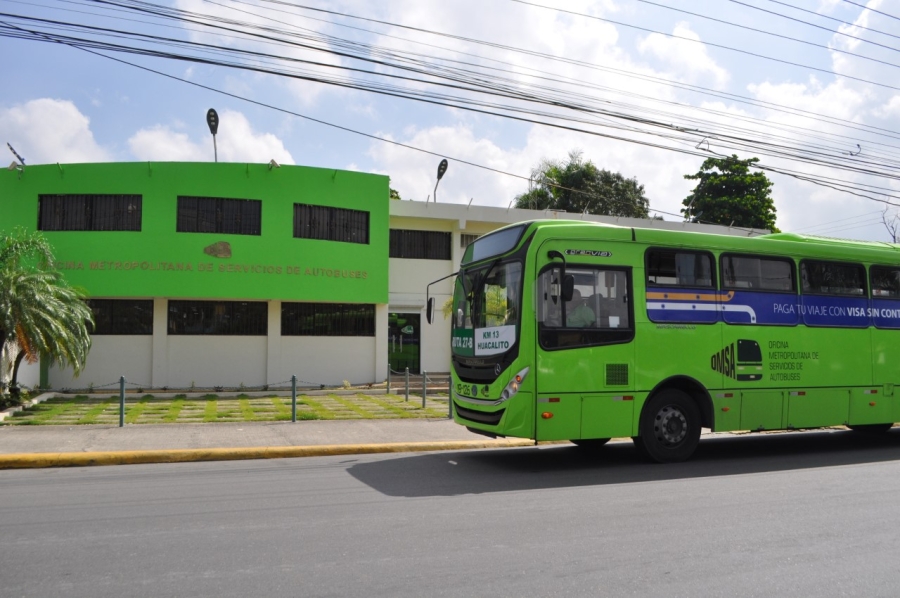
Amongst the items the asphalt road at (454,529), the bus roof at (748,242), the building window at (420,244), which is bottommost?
the asphalt road at (454,529)

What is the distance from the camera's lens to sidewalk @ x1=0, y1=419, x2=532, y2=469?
440 inches

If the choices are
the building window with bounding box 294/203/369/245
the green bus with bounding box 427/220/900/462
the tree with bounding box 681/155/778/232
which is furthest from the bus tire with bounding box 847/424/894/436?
the tree with bounding box 681/155/778/232

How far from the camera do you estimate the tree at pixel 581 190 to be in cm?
4050

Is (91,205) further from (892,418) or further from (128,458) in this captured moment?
(892,418)

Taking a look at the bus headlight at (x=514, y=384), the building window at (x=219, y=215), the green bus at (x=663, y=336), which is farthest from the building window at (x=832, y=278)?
the building window at (x=219, y=215)

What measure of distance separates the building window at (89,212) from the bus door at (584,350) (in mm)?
15484

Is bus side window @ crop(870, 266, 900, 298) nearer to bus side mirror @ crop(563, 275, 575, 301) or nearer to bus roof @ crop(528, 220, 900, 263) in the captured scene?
bus roof @ crop(528, 220, 900, 263)

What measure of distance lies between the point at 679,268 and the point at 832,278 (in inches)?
129

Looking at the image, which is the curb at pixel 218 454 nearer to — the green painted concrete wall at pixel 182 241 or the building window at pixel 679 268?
the building window at pixel 679 268

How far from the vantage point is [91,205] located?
69.4 ft

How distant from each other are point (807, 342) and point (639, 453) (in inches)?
136

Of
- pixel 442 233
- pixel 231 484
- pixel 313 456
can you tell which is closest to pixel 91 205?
pixel 442 233

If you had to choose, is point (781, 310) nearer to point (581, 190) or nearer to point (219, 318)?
point (219, 318)

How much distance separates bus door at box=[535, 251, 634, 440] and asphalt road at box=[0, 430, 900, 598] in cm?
75
